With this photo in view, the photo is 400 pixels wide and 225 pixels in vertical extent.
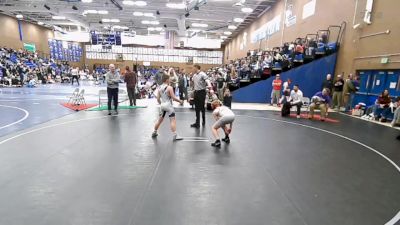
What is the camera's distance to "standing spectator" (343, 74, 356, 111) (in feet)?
38.4

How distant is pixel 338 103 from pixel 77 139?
11.5 meters

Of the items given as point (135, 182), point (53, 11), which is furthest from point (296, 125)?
point (53, 11)

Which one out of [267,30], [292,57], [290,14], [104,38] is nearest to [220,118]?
[292,57]

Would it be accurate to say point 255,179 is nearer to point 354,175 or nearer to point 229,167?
point 229,167

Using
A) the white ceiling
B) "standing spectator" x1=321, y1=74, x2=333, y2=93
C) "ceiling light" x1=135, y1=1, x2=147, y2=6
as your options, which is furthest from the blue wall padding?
"ceiling light" x1=135, y1=1, x2=147, y2=6

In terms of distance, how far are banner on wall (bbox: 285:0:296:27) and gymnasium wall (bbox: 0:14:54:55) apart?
27282mm

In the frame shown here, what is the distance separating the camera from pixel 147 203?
10.6 ft

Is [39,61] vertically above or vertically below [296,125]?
above

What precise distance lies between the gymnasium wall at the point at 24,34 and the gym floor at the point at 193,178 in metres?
26.6

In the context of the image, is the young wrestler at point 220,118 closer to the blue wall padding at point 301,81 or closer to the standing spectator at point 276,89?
the standing spectator at point 276,89

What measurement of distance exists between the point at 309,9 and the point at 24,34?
1211 inches

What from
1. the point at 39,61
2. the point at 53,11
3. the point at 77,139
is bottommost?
the point at 77,139

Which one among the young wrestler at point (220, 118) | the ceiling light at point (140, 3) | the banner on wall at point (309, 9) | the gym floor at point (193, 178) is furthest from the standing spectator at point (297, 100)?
the ceiling light at point (140, 3)

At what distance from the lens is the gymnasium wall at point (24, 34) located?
2691cm
